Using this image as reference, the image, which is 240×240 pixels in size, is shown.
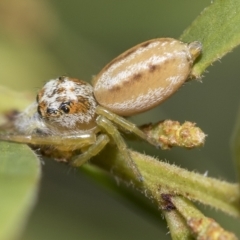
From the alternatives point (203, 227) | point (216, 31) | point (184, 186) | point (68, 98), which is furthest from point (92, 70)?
point (203, 227)

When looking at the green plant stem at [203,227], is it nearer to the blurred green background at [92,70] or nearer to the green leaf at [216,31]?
the green leaf at [216,31]

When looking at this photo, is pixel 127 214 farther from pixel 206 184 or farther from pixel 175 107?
pixel 206 184

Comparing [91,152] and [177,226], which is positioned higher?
[91,152]

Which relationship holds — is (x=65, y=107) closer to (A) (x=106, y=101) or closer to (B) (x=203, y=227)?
(A) (x=106, y=101)

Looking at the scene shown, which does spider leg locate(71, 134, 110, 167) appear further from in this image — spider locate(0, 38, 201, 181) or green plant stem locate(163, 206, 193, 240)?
green plant stem locate(163, 206, 193, 240)

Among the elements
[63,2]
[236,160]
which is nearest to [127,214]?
[63,2]

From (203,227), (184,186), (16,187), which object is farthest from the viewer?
(184,186)

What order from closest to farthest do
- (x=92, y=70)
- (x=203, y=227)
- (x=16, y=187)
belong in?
(x=16, y=187) → (x=203, y=227) → (x=92, y=70)

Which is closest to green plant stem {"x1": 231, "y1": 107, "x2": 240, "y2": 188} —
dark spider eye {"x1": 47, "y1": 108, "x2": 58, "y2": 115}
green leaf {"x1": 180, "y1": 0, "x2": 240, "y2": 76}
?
green leaf {"x1": 180, "y1": 0, "x2": 240, "y2": 76}
